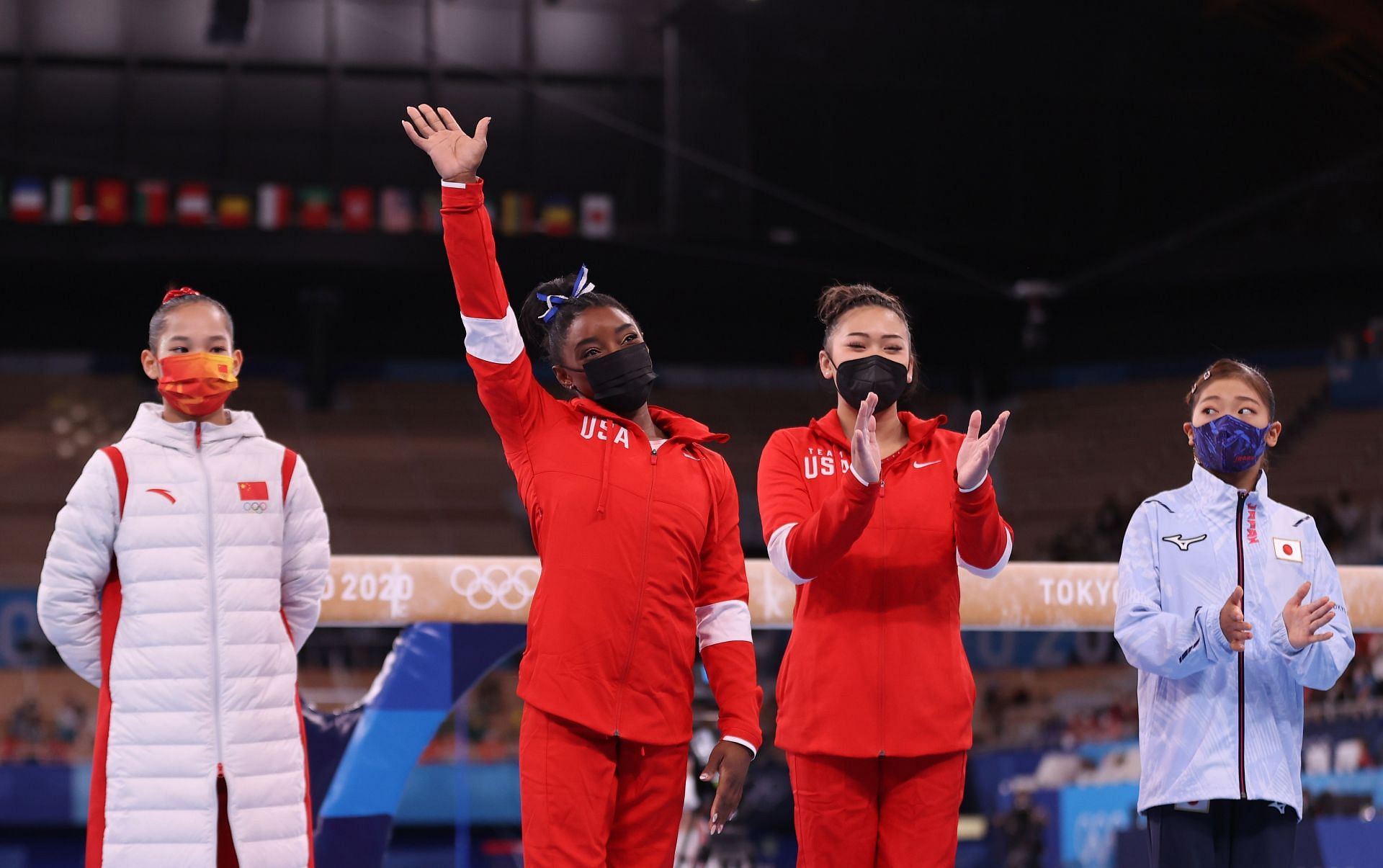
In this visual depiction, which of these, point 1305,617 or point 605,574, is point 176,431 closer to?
point 605,574

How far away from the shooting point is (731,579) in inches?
106

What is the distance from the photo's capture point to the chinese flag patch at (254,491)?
107 inches

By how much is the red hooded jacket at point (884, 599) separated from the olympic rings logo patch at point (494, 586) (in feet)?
3.50

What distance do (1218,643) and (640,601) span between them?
119 centimetres

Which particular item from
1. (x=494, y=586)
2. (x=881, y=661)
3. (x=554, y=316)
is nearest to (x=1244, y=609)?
(x=881, y=661)

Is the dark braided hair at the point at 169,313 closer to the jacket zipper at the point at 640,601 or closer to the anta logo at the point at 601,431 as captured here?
the anta logo at the point at 601,431

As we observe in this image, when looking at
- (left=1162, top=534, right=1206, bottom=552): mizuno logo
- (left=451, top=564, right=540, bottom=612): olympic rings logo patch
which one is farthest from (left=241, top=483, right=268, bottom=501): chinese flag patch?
(left=1162, top=534, right=1206, bottom=552): mizuno logo

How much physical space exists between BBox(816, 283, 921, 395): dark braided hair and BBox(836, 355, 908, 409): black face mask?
0.09 meters

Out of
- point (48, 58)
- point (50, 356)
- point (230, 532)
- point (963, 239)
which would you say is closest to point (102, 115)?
point (48, 58)

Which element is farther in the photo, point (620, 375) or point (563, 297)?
point (563, 297)

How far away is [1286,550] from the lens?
2863 mm

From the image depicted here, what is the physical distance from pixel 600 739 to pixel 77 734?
793cm

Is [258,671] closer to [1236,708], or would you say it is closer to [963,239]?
[1236,708]

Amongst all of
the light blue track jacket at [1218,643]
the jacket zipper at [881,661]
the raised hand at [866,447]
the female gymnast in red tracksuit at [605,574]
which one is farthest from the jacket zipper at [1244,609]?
the female gymnast in red tracksuit at [605,574]
